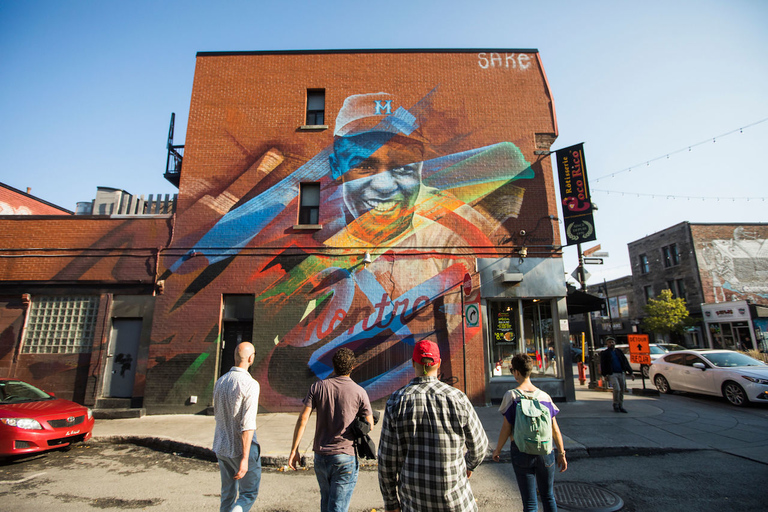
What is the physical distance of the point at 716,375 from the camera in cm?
1129

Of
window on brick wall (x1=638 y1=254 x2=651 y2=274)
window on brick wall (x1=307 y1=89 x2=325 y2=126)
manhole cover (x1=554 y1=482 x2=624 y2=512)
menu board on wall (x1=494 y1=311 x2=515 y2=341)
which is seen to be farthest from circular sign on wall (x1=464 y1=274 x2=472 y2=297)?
window on brick wall (x1=638 y1=254 x2=651 y2=274)

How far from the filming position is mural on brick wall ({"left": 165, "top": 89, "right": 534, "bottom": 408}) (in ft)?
36.6

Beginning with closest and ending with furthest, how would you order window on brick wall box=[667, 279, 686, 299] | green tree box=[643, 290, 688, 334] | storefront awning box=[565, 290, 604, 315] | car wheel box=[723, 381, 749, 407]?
car wheel box=[723, 381, 749, 407] → storefront awning box=[565, 290, 604, 315] → green tree box=[643, 290, 688, 334] → window on brick wall box=[667, 279, 686, 299]

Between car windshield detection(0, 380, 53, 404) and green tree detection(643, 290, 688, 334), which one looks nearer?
car windshield detection(0, 380, 53, 404)

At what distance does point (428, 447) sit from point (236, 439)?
2.03m

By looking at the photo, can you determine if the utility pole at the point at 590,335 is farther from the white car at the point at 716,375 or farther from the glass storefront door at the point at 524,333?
the glass storefront door at the point at 524,333

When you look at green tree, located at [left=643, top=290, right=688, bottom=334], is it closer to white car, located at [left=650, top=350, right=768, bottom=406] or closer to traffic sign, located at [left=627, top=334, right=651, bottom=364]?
white car, located at [left=650, top=350, right=768, bottom=406]

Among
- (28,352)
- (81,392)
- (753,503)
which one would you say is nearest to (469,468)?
(753,503)

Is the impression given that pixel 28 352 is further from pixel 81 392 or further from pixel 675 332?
pixel 675 332

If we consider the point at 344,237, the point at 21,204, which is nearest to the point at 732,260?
the point at 344,237

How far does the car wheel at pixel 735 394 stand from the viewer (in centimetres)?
1050

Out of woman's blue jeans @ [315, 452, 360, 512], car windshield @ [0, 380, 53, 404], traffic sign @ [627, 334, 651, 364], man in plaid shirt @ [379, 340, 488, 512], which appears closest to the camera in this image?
man in plaid shirt @ [379, 340, 488, 512]

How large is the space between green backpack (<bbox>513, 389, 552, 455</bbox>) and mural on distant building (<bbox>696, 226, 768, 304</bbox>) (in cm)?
3457

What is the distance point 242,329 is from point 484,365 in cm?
705
